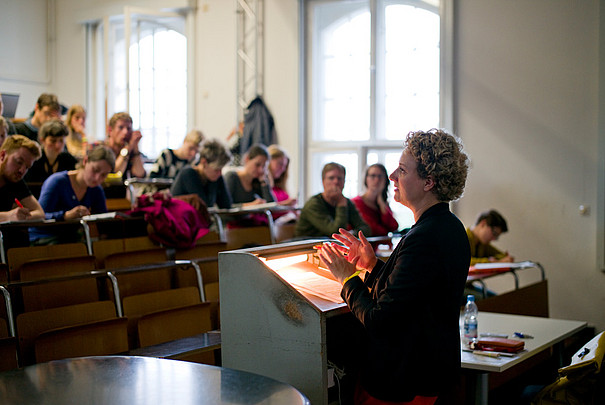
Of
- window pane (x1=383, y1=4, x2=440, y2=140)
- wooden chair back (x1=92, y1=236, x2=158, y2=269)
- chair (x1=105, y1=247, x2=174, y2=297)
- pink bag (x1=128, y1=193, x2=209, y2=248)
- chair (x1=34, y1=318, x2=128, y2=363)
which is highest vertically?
window pane (x1=383, y1=4, x2=440, y2=140)

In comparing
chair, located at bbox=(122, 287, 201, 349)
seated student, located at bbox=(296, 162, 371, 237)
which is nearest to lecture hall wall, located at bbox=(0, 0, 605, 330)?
seated student, located at bbox=(296, 162, 371, 237)

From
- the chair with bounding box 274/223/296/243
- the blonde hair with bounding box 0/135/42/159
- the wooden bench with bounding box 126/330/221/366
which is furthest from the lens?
the chair with bounding box 274/223/296/243

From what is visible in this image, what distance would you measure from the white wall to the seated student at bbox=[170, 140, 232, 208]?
2.85m

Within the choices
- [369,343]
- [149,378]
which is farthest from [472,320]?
[149,378]

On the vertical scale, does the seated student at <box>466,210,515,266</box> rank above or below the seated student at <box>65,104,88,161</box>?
below

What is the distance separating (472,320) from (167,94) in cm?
685

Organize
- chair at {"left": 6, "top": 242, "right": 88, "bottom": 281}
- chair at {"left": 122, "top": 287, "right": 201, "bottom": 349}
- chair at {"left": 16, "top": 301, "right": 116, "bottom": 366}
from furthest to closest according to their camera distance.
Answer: chair at {"left": 6, "top": 242, "right": 88, "bottom": 281}, chair at {"left": 122, "top": 287, "right": 201, "bottom": 349}, chair at {"left": 16, "top": 301, "right": 116, "bottom": 366}

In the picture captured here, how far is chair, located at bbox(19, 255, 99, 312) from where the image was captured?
10.7 ft

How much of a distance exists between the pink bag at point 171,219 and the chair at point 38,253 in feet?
1.60

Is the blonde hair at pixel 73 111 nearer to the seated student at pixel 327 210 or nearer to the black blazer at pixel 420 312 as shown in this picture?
the seated student at pixel 327 210

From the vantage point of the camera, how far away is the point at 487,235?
5.49 meters

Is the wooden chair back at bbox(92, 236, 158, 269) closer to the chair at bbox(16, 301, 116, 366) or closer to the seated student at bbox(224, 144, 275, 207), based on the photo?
the chair at bbox(16, 301, 116, 366)

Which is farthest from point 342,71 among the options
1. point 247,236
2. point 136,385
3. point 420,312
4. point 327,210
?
point 136,385

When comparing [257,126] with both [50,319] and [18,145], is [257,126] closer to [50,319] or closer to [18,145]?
[18,145]
